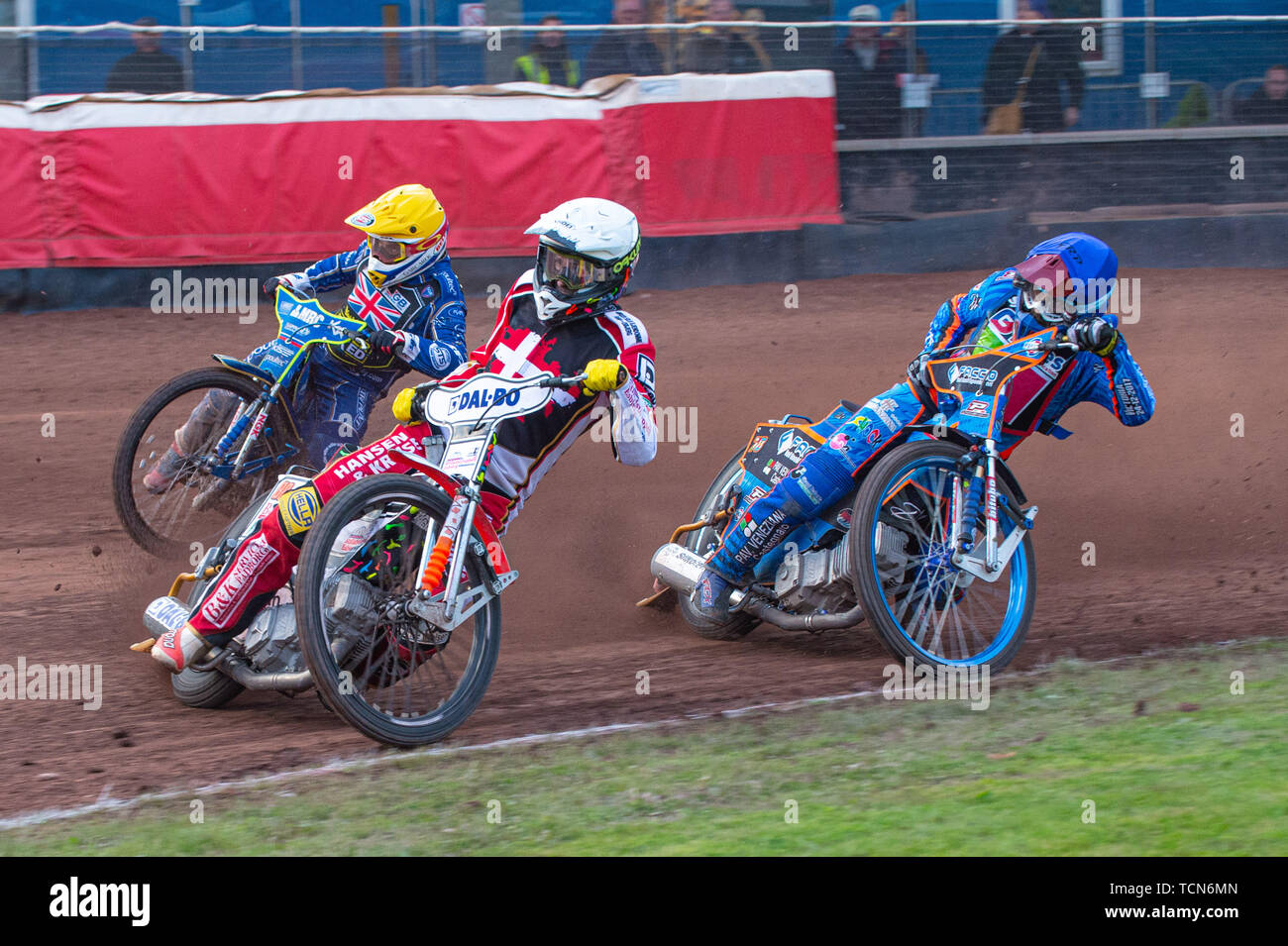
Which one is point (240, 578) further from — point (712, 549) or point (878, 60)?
point (878, 60)

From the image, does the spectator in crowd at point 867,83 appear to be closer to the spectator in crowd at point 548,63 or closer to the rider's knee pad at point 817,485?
A: the spectator in crowd at point 548,63

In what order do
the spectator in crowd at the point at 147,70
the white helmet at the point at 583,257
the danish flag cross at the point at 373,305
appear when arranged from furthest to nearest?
1. the spectator in crowd at the point at 147,70
2. the danish flag cross at the point at 373,305
3. the white helmet at the point at 583,257

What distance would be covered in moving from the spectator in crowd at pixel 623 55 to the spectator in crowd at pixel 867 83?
5.48ft

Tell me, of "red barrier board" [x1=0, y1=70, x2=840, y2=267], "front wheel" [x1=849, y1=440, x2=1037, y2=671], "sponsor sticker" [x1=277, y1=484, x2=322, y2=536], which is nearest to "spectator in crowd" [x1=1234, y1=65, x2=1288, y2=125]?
"red barrier board" [x1=0, y1=70, x2=840, y2=267]

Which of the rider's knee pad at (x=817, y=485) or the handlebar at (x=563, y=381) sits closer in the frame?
the handlebar at (x=563, y=381)

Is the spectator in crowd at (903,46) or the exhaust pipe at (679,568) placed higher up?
the spectator in crowd at (903,46)

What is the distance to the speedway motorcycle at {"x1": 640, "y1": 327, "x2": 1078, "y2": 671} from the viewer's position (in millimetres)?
5695

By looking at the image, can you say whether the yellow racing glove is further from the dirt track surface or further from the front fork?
the front fork

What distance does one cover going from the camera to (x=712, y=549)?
673 centimetres

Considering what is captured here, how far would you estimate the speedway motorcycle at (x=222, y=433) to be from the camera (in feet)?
23.2

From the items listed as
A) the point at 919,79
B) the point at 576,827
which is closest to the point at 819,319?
the point at 919,79

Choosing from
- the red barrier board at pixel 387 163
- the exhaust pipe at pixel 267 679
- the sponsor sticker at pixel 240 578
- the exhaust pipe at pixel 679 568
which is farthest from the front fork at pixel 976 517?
the red barrier board at pixel 387 163
